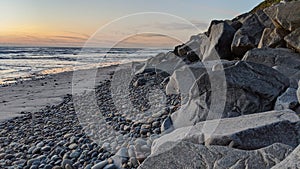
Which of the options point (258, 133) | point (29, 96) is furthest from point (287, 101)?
→ point (29, 96)

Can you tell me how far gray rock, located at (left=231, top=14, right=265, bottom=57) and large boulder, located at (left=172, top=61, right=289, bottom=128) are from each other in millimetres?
5081

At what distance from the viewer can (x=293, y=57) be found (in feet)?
26.7

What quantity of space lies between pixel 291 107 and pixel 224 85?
1.06 m

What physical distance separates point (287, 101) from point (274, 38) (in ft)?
17.4

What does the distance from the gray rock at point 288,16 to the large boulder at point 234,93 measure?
12.7 ft

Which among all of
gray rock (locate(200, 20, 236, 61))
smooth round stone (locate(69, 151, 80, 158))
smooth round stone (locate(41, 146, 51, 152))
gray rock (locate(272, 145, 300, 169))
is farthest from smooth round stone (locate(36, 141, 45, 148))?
gray rock (locate(200, 20, 236, 61))

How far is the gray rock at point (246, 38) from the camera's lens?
10.8 m

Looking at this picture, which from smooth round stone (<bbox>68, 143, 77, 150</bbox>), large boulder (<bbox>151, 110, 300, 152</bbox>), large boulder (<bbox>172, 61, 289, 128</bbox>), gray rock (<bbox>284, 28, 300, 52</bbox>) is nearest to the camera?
large boulder (<bbox>151, 110, 300, 152</bbox>)

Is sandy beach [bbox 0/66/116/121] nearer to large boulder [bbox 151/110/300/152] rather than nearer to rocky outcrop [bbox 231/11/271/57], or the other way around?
rocky outcrop [bbox 231/11/271/57]

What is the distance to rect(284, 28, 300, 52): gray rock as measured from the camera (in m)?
8.65

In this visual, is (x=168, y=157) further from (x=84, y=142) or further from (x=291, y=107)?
(x=84, y=142)

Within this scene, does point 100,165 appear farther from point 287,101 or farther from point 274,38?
point 274,38

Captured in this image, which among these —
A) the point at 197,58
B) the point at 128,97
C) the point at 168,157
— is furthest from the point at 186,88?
the point at 197,58

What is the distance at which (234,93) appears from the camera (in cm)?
552
